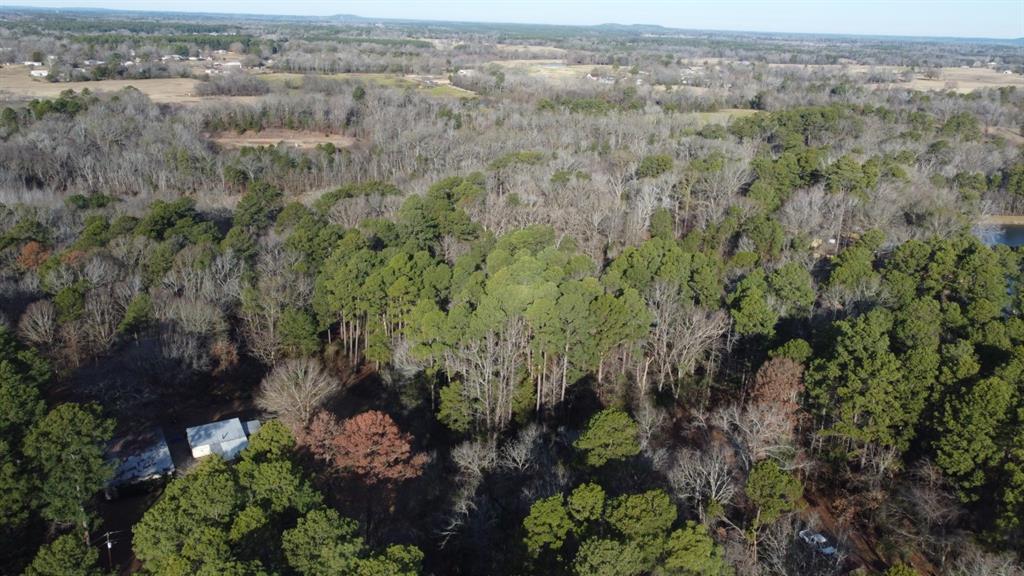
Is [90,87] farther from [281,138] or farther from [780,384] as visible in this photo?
[780,384]

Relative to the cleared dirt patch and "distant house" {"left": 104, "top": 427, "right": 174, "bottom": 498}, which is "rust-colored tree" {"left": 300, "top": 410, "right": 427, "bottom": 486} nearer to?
"distant house" {"left": 104, "top": 427, "right": 174, "bottom": 498}

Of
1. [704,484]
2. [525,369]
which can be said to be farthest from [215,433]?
[704,484]

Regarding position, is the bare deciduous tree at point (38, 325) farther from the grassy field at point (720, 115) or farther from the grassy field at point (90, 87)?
the grassy field at point (720, 115)

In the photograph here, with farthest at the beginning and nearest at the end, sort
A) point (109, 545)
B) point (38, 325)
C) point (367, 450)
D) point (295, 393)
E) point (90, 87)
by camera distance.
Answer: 1. point (90, 87)
2. point (38, 325)
3. point (295, 393)
4. point (367, 450)
5. point (109, 545)

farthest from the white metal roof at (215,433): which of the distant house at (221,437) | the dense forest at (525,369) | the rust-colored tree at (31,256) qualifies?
the rust-colored tree at (31,256)

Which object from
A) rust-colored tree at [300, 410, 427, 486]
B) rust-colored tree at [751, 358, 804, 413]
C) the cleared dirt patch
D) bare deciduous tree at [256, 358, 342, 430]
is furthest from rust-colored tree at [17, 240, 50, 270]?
the cleared dirt patch
